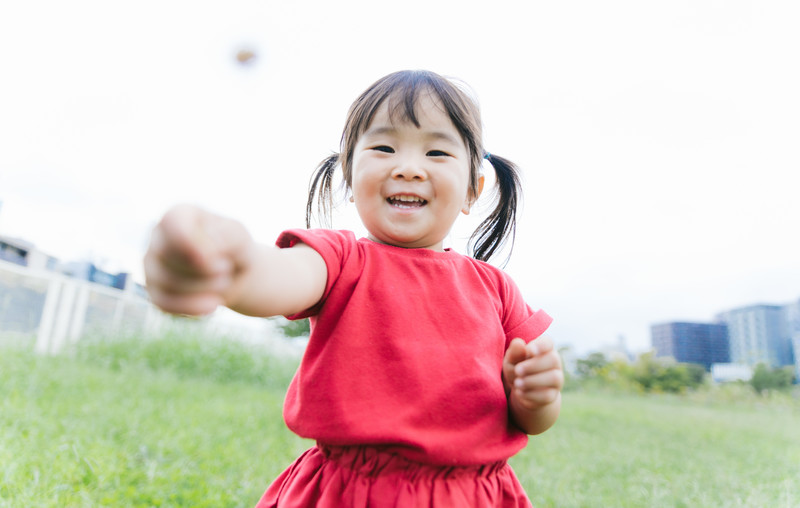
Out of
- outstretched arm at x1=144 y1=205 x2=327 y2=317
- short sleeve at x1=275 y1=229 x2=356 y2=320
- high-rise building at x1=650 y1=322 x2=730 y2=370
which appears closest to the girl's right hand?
outstretched arm at x1=144 y1=205 x2=327 y2=317

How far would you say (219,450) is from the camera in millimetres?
2686

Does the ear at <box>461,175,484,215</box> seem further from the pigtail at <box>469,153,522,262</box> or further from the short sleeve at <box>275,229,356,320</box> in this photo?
the short sleeve at <box>275,229,356,320</box>

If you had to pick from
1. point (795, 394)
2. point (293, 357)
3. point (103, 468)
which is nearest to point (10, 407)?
point (103, 468)

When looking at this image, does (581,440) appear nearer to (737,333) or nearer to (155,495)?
(155,495)

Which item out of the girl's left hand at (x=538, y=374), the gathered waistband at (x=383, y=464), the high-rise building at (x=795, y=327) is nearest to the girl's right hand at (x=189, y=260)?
the gathered waistband at (x=383, y=464)

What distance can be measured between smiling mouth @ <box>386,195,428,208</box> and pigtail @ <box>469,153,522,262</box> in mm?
453

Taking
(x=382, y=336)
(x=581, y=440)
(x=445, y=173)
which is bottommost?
(x=581, y=440)

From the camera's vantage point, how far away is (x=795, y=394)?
28.1 feet

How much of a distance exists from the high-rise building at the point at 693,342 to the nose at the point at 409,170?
34.6 ft

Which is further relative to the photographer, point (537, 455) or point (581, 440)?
point (581, 440)

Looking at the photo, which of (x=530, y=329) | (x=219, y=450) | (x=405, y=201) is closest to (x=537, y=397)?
(x=530, y=329)

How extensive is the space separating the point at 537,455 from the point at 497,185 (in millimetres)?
2461

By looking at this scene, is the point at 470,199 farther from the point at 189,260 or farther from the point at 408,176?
the point at 189,260

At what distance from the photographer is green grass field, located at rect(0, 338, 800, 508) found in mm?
2002
